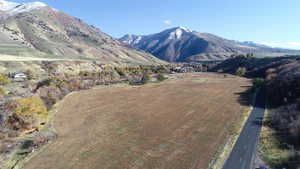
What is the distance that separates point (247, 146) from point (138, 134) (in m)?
16.4

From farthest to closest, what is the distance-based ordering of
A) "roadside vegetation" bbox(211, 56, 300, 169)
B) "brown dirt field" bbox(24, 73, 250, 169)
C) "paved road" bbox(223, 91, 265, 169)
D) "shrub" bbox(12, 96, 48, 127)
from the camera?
"shrub" bbox(12, 96, 48, 127) → "brown dirt field" bbox(24, 73, 250, 169) → "roadside vegetation" bbox(211, 56, 300, 169) → "paved road" bbox(223, 91, 265, 169)

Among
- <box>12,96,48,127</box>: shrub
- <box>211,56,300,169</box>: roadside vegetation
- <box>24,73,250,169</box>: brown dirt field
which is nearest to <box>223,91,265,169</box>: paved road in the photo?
<box>211,56,300,169</box>: roadside vegetation

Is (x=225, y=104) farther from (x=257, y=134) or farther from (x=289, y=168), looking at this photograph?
(x=289, y=168)

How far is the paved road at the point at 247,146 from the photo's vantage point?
69.3 ft

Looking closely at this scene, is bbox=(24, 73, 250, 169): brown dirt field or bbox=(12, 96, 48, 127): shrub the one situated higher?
bbox=(12, 96, 48, 127): shrub

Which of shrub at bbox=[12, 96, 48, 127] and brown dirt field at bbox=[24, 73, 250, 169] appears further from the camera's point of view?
shrub at bbox=[12, 96, 48, 127]

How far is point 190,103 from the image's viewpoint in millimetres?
50344

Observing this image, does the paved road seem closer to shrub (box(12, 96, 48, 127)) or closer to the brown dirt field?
the brown dirt field

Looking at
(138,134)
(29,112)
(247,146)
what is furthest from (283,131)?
(29,112)

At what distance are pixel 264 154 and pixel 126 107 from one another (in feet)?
107

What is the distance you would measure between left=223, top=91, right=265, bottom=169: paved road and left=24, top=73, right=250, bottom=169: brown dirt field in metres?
2.54

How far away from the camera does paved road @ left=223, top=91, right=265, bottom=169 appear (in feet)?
69.3

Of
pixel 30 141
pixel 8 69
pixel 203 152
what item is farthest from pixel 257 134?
pixel 8 69

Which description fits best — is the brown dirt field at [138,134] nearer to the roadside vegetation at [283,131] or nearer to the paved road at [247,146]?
the paved road at [247,146]
